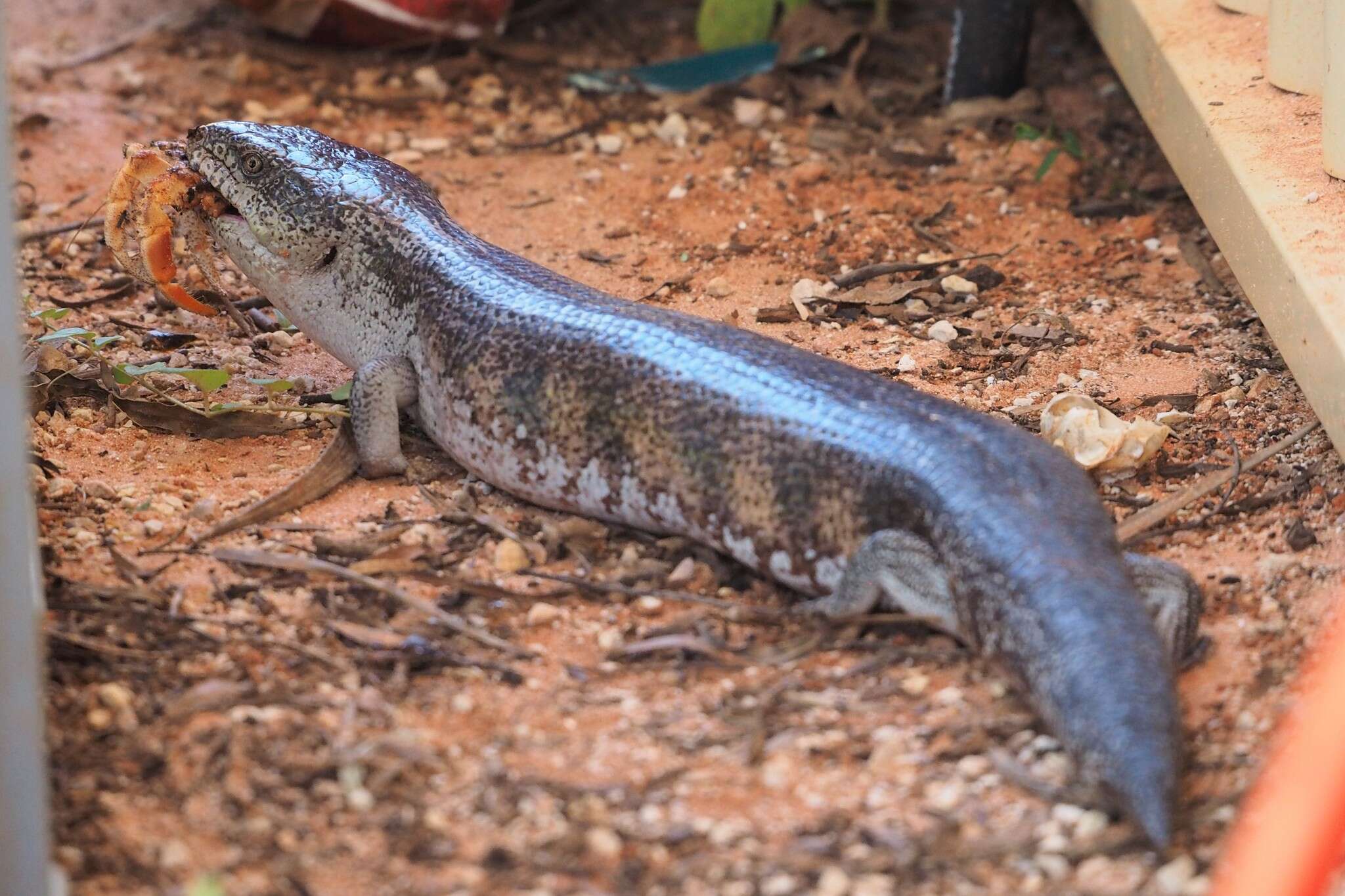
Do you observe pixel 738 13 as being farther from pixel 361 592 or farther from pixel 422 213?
pixel 361 592

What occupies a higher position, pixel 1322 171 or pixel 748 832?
pixel 1322 171

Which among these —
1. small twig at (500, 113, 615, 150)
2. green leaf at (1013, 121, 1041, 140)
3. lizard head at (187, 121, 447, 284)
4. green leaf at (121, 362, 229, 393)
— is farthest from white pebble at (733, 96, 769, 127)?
green leaf at (121, 362, 229, 393)

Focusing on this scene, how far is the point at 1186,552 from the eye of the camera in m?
3.93

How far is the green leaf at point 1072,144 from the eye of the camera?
652 cm

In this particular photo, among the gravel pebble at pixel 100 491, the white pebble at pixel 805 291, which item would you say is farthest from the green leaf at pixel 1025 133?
the gravel pebble at pixel 100 491

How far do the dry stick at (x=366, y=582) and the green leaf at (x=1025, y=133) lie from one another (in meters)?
3.97

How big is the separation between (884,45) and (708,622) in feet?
15.3

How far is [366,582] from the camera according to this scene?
3736 mm

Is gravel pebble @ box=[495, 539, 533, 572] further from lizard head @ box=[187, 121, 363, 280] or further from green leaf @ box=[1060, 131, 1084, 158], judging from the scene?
green leaf @ box=[1060, 131, 1084, 158]

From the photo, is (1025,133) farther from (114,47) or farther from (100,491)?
(114,47)

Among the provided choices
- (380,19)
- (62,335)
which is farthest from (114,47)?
(62,335)

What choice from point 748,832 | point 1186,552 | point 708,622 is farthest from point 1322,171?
point 748,832

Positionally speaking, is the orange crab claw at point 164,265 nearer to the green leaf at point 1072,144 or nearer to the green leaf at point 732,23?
the green leaf at point 732,23

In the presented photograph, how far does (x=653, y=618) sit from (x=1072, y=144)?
3.76 meters
